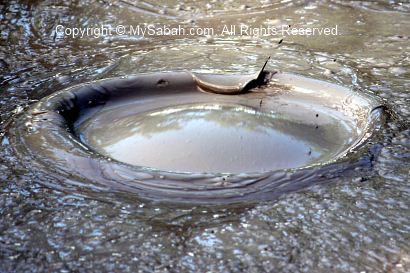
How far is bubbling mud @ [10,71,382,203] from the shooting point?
6.48ft

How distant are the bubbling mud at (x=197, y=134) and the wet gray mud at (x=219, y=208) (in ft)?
0.12

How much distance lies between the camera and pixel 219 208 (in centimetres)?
185

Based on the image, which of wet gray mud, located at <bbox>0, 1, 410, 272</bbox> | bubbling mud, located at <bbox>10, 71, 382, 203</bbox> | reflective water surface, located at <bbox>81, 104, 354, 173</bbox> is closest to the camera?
wet gray mud, located at <bbox>0, 1, 410, 272</bbox>

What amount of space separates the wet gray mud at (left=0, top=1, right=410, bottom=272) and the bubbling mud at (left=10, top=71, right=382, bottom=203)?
37mm

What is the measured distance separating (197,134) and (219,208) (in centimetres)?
49

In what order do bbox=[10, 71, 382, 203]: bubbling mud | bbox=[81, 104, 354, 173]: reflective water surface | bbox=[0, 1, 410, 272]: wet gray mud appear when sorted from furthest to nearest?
1. bbox=[81, 104, 354, 173]: reflective water surface
2. bbox=[10, 71, 382, 203]: bubbling mud
3. bbox=[0, 1, 410, 272]: wet gray mud

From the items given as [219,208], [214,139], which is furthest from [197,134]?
[219,208]

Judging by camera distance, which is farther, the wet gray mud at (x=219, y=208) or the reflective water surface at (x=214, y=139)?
the reflective water surface at (x=214, y=139)

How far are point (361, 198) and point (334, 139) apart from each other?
0.50 meters

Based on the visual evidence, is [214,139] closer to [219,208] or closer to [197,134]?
[197,134]

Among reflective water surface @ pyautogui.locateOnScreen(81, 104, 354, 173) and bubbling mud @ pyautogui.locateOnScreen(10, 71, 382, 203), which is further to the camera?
reflective water surface @ pyautogui.locateOnScreen(81, 104, 354, 173)

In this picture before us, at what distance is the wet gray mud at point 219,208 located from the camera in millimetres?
1629

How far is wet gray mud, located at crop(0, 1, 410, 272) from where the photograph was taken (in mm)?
1629

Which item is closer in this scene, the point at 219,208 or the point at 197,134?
the point at 219,208
